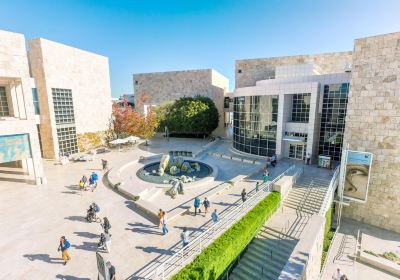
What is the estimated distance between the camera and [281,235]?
16.4m

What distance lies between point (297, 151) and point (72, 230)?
88.4ft

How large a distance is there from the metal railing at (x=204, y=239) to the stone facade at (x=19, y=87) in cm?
1773

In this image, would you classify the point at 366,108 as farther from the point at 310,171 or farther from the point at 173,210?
the point at 173,210

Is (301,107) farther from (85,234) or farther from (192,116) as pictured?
(85,234)

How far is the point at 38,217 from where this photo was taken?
50.3 feet

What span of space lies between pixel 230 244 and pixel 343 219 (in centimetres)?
1717

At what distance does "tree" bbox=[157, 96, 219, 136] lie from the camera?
1756 inches

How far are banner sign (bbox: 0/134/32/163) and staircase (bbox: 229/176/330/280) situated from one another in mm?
21652

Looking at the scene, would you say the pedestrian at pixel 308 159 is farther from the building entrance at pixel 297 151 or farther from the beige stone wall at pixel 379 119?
the beige stone wall at pixel 379 119

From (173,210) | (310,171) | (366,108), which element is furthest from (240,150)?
(173,210)

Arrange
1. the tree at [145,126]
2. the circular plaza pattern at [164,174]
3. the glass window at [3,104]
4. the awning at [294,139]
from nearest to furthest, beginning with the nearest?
1. the circular plaza pattern at [164,174]
2. the glass window at [3,104]
3. the awning at [294,139]
4. the tree at [145,126]

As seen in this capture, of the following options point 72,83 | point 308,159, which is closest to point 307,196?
point 308,159

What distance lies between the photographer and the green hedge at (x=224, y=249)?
10.5 m

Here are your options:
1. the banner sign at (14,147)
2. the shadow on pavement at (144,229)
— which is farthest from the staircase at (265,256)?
the banner sign at (14,147)
